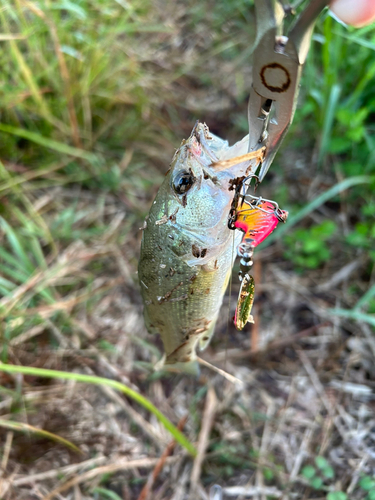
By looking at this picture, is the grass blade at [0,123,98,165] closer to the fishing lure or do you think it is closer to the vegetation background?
the vegetation background

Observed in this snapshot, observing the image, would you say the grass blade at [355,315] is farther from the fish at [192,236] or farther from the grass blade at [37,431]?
the grass blade at [37,431]

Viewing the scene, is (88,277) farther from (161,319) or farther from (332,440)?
(332,440)

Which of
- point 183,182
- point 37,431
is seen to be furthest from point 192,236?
point 37,431

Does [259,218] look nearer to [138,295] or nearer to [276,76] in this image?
[276,76]

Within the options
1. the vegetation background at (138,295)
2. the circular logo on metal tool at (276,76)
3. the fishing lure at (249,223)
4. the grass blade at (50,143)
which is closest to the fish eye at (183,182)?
the fishing lure at (249,223)

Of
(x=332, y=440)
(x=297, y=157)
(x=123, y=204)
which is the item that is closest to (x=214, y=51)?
(x=297, y=157)

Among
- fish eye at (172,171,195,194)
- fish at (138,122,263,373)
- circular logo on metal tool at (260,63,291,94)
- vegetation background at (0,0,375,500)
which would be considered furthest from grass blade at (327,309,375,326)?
circular logo on metal tool at (260,63,291,94)
